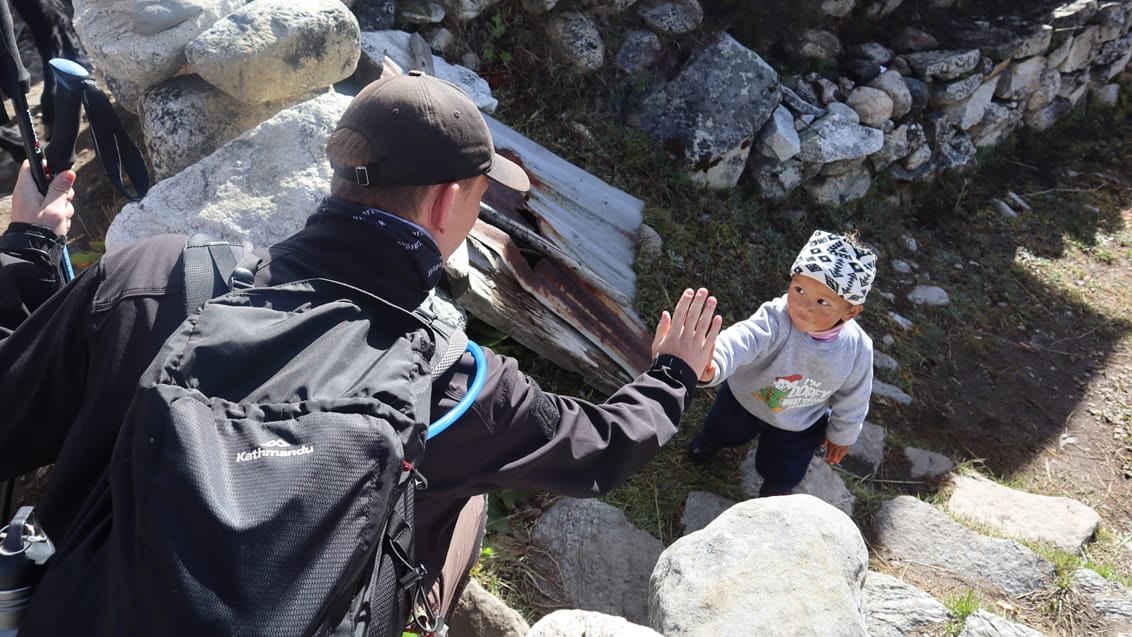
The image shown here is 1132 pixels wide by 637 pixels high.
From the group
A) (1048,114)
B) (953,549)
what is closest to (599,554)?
(953,549)

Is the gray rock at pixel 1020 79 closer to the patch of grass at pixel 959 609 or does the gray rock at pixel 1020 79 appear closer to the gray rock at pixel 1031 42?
the gray rock at pixel 1031 42

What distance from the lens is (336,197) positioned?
1.80 meters

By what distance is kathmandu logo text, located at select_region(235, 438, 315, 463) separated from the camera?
127 centimetres

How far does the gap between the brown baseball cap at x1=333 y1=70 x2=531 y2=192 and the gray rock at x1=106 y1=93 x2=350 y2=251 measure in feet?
4.70

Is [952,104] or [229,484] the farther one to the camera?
[952,104]

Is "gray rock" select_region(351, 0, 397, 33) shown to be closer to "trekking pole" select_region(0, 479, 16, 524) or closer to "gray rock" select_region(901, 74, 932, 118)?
"trekking pole" select_region(0, 479, 16, 524)

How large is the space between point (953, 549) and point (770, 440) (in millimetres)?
1199

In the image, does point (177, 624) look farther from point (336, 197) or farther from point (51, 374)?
point (336, 197)

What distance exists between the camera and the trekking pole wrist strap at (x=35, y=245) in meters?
2.25

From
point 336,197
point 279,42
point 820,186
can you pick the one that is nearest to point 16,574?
point 336,197

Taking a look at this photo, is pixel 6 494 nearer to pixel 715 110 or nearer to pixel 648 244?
pixel 648 244

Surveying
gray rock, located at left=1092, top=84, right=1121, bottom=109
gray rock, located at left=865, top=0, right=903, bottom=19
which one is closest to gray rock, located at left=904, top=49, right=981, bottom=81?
gray rock, located at left=865, top=0, right=903, bottom=19

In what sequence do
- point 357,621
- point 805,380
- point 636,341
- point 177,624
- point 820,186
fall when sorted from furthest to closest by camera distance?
point 820,186, point 636,341, point 805,380, point 357,621, point 177,624

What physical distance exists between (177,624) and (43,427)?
3.09ft
